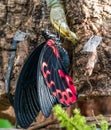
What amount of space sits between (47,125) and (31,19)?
41cm

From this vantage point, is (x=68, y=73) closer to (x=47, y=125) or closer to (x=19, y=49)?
(x=19, y=49)

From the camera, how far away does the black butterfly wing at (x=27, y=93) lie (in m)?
1.29

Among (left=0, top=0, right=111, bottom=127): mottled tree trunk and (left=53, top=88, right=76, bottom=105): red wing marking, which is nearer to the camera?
(left=53, top=88, right=76, bottom=105): red wing marking

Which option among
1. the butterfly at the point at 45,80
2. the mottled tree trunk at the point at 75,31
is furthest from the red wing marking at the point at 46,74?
the mottled tree trunk at the point at 75,31

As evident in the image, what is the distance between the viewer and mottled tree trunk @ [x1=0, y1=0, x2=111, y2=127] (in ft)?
4.43

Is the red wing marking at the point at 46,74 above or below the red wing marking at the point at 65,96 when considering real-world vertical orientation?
above

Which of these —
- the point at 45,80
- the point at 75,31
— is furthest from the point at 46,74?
the point at 75,31

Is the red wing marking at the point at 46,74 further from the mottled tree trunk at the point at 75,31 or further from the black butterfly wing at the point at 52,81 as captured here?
the mottled tree trunk at the point at 75,31

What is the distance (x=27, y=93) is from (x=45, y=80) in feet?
0.37

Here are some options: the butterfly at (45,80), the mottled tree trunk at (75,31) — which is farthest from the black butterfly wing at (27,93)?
the mottled tree trunk at (75,31)

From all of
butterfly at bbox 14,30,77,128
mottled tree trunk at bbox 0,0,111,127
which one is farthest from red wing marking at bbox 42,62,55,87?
mottled tree trunk at bbox 0,0,111,127

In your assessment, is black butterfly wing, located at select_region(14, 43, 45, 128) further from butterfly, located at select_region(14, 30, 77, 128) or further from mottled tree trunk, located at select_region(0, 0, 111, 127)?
mottled tree trunk, located at select_region(0, 0, 111, 127)

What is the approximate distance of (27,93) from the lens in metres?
1.32

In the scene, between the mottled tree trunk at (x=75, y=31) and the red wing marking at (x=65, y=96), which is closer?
the red wing marking at (x=65, y=96)
